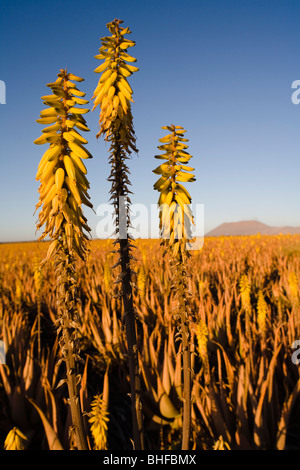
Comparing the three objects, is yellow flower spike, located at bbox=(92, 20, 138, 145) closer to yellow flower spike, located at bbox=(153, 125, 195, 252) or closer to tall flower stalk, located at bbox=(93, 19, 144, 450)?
tall flower stalk, located at bbox=(93, 19, 144, 450)

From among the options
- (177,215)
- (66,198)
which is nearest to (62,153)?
(66,198)

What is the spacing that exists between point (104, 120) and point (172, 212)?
562 millimetres

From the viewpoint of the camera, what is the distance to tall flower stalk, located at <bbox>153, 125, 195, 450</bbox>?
142cm

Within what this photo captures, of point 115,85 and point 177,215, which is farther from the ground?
point 115,85

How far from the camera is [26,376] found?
281cm

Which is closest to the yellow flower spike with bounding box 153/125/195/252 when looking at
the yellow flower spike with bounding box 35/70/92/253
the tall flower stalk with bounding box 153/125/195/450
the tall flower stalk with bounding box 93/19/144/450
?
the tall flower stalk with bounding box 153/125/195/450

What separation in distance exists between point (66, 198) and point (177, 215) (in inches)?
23.8

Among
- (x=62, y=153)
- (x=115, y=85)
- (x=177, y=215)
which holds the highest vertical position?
(x=115, y=85)

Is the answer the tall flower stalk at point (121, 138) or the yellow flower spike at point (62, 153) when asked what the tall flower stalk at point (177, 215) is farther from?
the yellow flower spike at point (62, 153)

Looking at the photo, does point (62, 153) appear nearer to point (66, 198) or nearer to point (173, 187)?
point (66, 198)

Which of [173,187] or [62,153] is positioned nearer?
[62,153]

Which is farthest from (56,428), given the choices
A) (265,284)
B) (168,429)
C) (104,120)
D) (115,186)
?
(265,284)

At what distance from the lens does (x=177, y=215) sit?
1.53 meters

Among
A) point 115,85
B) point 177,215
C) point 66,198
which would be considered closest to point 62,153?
point 66,198
